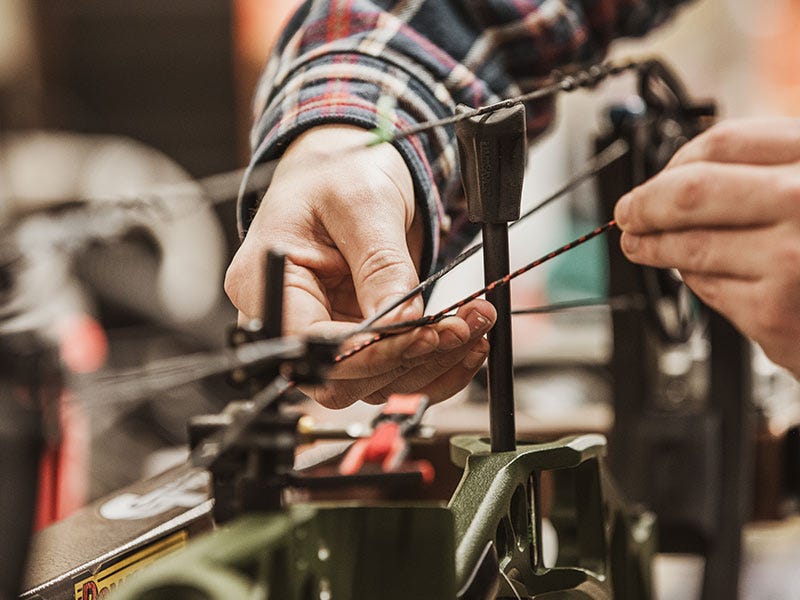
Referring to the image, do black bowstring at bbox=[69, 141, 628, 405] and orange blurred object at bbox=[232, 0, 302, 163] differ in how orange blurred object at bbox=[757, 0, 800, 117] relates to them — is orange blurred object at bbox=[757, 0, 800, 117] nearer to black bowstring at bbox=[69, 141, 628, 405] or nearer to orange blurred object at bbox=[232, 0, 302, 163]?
orange blurred object at bbox=[232, 0, 302, 163]

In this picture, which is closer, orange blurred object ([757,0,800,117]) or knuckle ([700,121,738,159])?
knuckle ([700,121,738,159])

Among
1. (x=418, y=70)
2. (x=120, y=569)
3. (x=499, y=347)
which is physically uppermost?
(x=418, y=70)

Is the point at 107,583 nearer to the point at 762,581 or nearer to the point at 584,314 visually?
the point at 762,581

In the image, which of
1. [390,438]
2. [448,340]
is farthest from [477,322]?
[390,438]

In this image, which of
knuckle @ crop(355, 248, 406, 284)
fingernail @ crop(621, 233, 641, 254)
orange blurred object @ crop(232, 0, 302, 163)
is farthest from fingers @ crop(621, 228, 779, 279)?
orange blurred object @ crop(232, 0, 302, 163)

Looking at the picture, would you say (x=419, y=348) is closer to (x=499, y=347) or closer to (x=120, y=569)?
(x=499, y=347)

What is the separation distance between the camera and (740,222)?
400 mm

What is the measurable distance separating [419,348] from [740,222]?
0.13 meters

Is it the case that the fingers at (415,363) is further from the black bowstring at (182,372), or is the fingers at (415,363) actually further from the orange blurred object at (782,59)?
A: the orange blurred object at (782,59)

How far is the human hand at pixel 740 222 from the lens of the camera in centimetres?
39

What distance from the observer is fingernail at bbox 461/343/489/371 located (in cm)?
44

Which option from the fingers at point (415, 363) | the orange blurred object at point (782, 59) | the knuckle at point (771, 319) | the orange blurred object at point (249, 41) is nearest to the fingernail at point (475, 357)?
the fingers at point (415, 363)

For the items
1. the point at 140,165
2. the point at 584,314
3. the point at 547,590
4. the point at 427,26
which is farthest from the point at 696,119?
the point at 140,165

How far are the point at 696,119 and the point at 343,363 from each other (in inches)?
18.4
